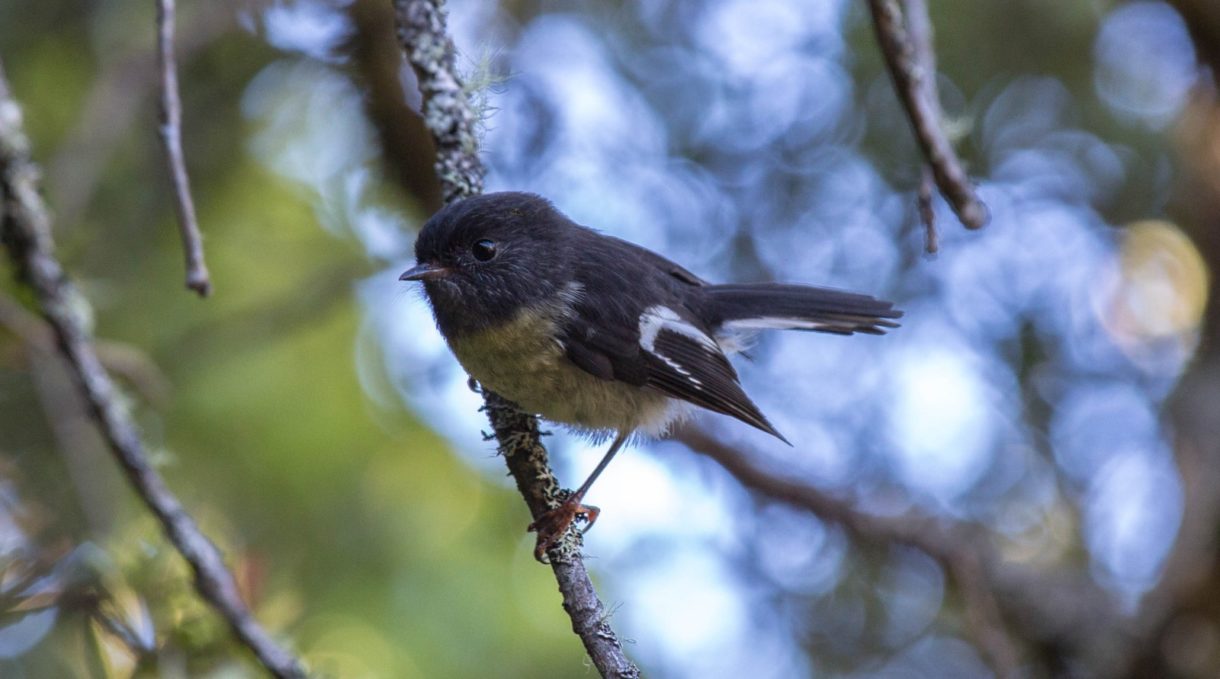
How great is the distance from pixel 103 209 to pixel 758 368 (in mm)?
2602

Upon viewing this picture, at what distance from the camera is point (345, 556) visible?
379cm

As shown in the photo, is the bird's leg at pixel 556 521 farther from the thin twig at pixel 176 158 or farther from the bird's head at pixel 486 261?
the thin twig at pixel 176 158

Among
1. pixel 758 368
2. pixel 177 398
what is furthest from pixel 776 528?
pixel 177 398

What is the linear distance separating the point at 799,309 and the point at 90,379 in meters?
2.13

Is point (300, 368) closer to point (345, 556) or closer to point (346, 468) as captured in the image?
point (346, 468)

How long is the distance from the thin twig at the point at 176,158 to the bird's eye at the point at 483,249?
1.01m

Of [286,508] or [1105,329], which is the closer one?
[286,508]

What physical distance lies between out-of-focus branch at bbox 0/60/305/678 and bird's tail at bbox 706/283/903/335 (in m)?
1.83

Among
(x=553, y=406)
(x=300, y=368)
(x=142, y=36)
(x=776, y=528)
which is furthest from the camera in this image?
(x=776, y=528)

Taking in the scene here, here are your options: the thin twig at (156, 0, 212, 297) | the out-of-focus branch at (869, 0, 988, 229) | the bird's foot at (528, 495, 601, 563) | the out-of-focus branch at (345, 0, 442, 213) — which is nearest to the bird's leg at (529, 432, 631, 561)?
the bird's foot at (528, 495, 601, 563)

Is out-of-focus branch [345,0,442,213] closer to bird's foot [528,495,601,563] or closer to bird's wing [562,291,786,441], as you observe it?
bird's wing [562,291,786,441]

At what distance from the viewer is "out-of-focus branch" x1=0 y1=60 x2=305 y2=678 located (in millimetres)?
2158

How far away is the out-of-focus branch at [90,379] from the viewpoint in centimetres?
216

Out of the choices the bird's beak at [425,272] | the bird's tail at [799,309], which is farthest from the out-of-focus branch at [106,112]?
the bird's tail at [799,309]
